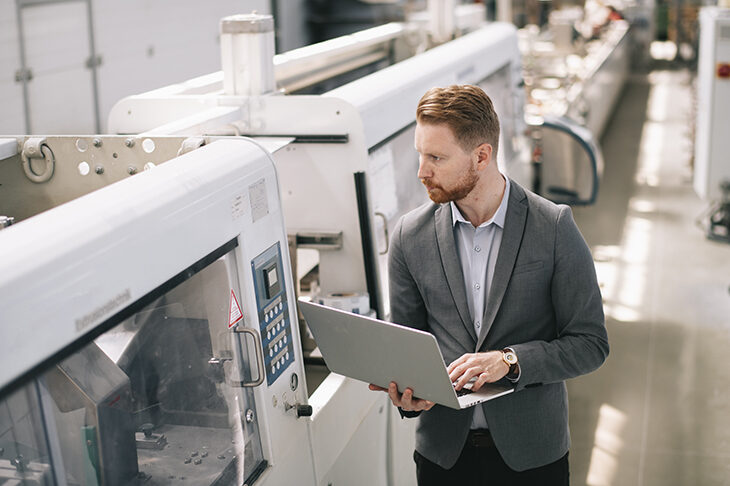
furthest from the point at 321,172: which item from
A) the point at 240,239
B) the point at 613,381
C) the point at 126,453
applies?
the point at 613,381

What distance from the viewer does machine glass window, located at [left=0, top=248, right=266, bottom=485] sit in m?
1.47

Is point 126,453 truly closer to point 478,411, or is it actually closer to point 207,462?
point 207,462

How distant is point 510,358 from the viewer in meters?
1.92

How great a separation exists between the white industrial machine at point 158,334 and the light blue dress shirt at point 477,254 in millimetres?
Result: 477

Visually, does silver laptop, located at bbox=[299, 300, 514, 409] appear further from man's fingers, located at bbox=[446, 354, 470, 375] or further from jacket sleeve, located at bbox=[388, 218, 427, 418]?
jacket sleeve, located at bbox=[388, 218, 427, 418]

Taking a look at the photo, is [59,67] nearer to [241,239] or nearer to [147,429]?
[241,239]

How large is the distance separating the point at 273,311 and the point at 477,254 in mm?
533

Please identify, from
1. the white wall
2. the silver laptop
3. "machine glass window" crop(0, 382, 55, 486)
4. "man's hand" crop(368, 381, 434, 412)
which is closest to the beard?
the silver laptop

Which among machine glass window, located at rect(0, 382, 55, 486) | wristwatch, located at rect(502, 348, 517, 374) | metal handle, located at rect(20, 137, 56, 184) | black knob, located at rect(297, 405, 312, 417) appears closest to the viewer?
machine glass window, located at rect(0, 382, 55, 486)

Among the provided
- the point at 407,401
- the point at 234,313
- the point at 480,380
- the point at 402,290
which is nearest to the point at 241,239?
the point at 234,313

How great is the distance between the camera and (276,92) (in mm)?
3031

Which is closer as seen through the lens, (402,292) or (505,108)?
(402,292)

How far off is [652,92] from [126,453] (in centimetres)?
1347

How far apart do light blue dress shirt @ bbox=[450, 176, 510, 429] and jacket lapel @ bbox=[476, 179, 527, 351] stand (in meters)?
0.03
